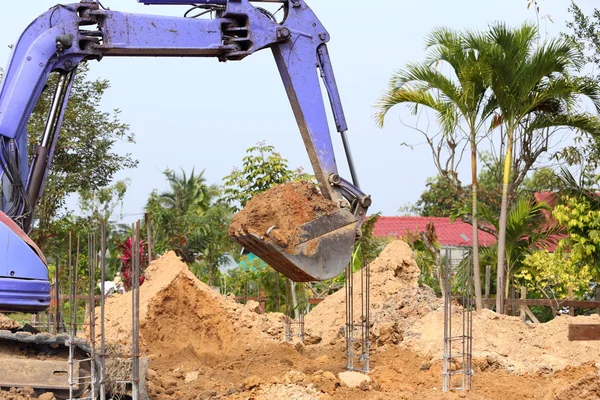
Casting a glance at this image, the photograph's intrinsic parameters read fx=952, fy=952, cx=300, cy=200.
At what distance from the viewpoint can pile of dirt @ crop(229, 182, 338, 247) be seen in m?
9.76

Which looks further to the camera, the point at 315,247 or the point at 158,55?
the point at 158,55

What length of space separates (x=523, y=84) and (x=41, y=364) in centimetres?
1040

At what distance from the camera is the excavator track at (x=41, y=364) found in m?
8.80

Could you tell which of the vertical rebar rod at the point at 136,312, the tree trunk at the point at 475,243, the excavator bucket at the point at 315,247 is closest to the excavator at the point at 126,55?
the excavator bucket at the point at 315,247

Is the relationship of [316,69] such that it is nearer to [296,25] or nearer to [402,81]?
[296,25]

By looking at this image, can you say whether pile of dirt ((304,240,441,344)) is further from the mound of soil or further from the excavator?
the excavator

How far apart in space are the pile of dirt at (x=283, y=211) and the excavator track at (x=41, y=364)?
2.12 metres

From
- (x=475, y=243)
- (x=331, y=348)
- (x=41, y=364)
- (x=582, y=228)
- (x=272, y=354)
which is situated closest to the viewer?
(x=41, y=364)

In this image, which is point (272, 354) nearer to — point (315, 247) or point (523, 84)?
point (315, 247)

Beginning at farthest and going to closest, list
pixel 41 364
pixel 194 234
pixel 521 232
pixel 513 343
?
1. pixel 194 234
2. pixel 521 232
3. pixel 513 343
4. pixel 41 364

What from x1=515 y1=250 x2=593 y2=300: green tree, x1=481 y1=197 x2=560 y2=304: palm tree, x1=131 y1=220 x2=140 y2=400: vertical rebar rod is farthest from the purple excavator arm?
x1=515 y1=250 x2=593 y2=300: green tree

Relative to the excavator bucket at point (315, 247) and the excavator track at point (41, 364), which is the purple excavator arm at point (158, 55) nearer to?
the excavator bucket at point (315, 247)

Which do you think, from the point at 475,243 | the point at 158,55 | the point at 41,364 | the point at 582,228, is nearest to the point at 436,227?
the point at 582,228

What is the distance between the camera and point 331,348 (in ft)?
45.6
